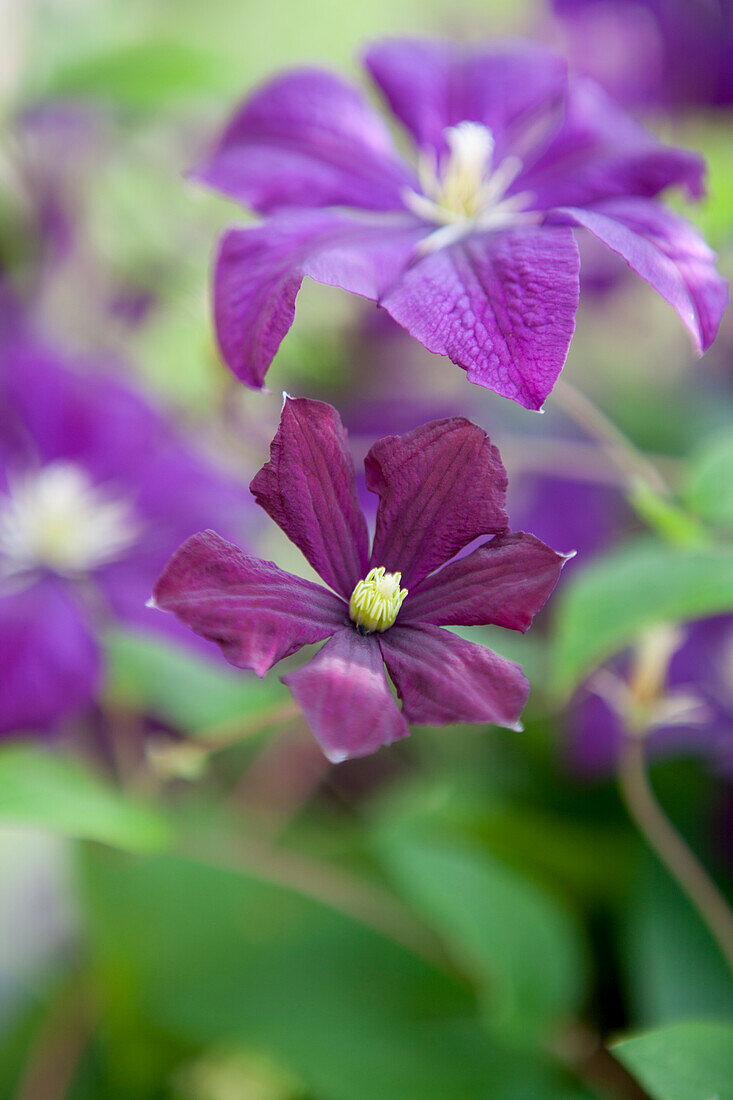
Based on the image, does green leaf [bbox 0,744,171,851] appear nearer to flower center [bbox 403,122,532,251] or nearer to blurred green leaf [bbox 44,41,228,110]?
flower center [bbox 403,122,532,251]

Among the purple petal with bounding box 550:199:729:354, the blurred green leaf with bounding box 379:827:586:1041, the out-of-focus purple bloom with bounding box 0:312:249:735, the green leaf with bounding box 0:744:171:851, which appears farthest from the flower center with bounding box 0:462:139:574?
the purple petal with bounding box 550:199:729:354

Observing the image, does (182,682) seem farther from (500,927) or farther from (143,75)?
(143,75)

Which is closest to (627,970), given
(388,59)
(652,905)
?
(652,905)

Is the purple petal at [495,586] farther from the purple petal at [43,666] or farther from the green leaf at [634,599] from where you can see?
the purple petal at [43,666]

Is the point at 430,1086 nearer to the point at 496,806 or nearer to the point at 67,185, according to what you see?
the point at 496,806

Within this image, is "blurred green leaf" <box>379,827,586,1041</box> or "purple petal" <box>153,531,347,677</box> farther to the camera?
"blurred green leaf" <box>379,827,586,1041</box>

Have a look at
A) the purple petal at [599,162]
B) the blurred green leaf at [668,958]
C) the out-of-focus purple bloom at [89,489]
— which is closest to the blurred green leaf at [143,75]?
the out-of-focus purple bloom at [89,489]

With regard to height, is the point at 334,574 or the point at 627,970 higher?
the point at 334,574
